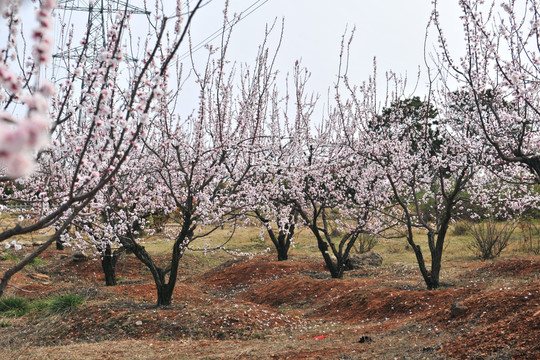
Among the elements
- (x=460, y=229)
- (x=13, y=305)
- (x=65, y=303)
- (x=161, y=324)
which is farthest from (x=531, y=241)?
(x=13, y=305)

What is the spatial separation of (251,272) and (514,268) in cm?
739

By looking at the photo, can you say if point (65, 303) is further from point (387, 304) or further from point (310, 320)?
point (387, 304)

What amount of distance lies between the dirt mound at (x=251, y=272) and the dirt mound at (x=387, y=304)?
4388 millimetres

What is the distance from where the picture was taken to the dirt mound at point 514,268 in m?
10.4

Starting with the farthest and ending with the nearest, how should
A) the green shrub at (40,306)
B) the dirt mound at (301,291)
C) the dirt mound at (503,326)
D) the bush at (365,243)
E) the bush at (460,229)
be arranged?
1. the bush at (460,229)
2. the bush at (365,243)
3. the dirt mound at (301,291)
4. the green shrub at (40,306)
5. the dirt mound at (503,326)

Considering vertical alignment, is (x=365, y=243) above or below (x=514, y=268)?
above

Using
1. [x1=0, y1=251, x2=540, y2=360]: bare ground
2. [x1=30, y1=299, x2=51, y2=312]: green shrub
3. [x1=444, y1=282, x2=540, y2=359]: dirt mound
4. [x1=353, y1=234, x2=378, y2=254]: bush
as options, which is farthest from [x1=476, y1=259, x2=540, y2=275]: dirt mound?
[x1=30, y1=299, x2=51, y2=312]: green shrub

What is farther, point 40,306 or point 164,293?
A: point 40,306

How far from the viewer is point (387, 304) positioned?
8703mm

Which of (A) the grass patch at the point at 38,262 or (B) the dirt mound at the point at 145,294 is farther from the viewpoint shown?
(A) the grass patch at the point at 38,262

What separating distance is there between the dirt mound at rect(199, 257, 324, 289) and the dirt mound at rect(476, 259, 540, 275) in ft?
15.6

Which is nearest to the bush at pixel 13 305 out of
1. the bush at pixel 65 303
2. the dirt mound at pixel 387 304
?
the bush at pixel 65 303

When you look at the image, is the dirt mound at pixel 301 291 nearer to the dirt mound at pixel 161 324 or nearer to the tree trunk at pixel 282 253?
the dirt mound at pixel 161 324

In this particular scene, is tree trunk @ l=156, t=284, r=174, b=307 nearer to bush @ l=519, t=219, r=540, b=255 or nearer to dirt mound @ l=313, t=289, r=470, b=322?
dirt mound @ l=313, t=289, r=470, b=322
